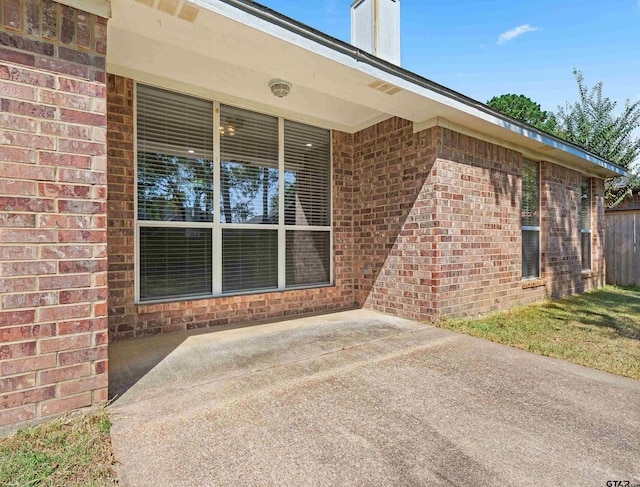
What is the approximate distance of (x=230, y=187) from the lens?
177 inches

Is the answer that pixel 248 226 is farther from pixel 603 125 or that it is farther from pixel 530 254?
pixel 603 125

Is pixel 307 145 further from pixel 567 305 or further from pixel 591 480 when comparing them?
pixel 567 305

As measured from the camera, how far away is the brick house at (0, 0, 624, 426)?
6.62 feet

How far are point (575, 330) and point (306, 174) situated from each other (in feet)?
14.3

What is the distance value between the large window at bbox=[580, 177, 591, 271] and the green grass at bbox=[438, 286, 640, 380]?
1740mm

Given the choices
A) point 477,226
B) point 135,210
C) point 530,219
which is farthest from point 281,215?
point 530,219

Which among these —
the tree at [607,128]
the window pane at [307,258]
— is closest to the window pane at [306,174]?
the window pane at [307,258]

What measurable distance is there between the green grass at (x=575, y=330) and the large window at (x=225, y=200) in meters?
2.48

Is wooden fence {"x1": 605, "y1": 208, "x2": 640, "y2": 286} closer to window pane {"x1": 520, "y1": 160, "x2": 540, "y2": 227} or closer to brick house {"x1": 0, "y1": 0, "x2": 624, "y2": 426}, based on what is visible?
brick house {"x1": 0, "y1": 0, "x2": 624, "y2": 426}

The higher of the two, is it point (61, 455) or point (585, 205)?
point (585, 205)

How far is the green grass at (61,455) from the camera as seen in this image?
151 cm

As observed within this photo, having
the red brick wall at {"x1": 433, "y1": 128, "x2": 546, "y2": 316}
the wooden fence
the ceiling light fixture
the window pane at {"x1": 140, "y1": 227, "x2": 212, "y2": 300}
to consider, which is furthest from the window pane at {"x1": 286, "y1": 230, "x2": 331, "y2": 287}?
the wooden fence

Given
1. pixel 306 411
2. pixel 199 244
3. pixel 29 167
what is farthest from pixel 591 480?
pixel 199 244

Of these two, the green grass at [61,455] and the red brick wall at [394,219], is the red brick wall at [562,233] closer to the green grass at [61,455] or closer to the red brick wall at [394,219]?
the red brick wall at [394,219]
